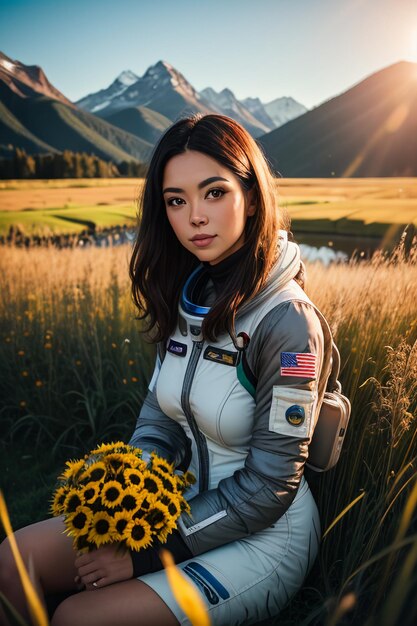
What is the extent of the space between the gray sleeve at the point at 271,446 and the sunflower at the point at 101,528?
0.90 ft

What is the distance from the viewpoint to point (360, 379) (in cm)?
238

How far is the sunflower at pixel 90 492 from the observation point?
4.48ft

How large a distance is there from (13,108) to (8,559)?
671 centimetres

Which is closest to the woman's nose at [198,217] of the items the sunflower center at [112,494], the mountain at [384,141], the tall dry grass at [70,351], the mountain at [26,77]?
the sunflower center at [112,494]

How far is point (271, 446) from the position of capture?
1495 millimetres

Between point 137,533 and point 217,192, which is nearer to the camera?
point 137,533

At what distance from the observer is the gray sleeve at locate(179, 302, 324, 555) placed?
148cm

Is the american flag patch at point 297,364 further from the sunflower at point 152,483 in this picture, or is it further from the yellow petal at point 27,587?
the yellow petal at point 27,587

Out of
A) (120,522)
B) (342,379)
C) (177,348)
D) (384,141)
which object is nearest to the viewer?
(120,522)

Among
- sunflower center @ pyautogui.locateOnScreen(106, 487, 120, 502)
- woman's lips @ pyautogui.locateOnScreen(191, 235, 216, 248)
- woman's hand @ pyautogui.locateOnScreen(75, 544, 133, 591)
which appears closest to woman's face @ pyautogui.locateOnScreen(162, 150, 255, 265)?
woman's lips @ pyautogui.locateOnScreen(191, 235, 216, 248)

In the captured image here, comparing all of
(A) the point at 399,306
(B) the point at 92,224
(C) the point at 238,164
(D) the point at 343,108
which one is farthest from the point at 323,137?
(C) the point at 238,164

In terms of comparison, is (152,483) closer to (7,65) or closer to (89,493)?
(89,493)

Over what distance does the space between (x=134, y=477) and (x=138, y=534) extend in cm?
16

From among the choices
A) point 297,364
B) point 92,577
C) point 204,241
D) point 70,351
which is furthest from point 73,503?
point 70,351
